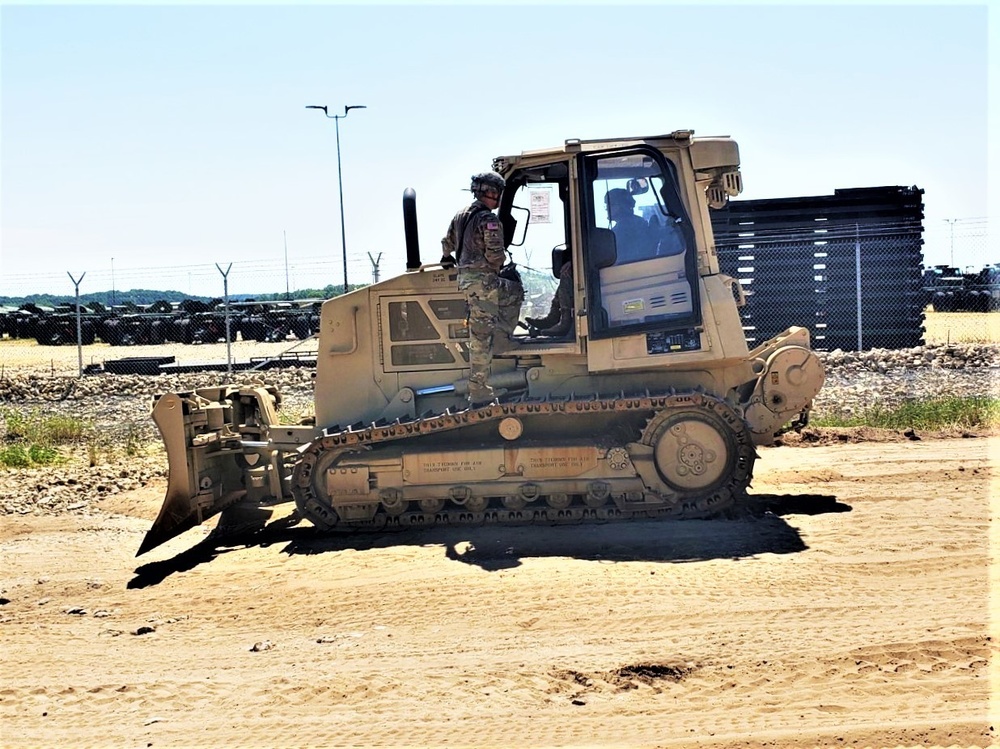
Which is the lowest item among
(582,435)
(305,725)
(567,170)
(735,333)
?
(305,725)

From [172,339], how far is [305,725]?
95.8 feet

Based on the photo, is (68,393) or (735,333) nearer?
(735,333)

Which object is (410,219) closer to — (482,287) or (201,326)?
(482,287)

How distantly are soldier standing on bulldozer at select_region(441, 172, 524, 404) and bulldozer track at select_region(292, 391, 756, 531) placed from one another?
1.32 ft

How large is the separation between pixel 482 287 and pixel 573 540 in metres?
2.20

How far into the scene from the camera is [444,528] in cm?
910

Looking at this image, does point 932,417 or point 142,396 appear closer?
point 932,417

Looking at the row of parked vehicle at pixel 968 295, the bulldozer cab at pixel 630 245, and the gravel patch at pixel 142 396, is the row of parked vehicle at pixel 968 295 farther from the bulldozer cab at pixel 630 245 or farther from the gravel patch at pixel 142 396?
the bulldozer cab at pixel 630 245

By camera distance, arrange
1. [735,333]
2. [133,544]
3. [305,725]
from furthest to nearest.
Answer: [133,544], [735,333], [305,725]

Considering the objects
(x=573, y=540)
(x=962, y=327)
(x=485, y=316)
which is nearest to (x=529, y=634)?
(x=573, y=540)

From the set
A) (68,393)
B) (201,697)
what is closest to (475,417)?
(201,697)

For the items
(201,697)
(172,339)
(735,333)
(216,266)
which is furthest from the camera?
(172,339)

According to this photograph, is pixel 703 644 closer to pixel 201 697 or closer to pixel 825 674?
pixel 825 674

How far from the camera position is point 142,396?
19547mm
